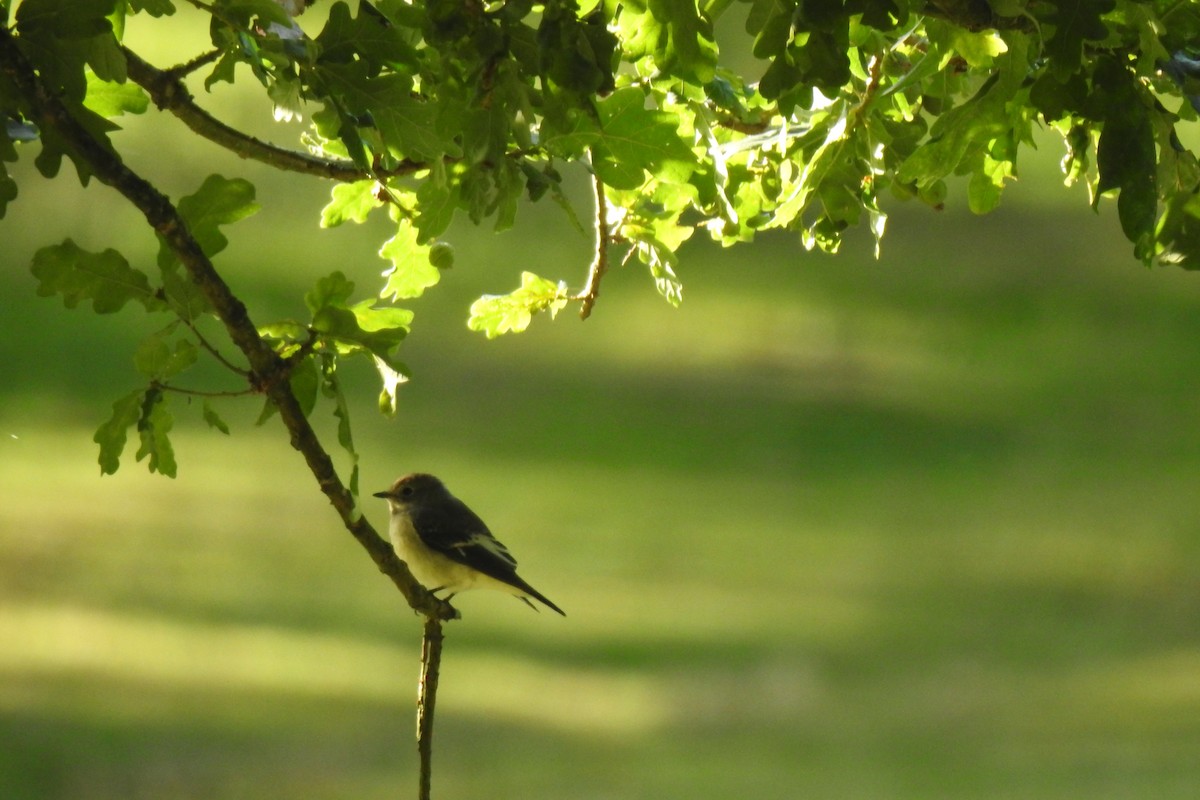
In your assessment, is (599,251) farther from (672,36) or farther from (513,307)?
(672,36)

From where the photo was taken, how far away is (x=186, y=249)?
135 cm

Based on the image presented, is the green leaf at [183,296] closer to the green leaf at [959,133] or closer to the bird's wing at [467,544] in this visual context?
the green leaf at [959,133]

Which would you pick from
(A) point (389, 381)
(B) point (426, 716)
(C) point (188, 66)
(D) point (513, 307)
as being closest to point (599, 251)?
(D) point (513, 307)

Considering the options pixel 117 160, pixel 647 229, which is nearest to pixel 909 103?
pixel 647 229

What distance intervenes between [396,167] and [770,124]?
635mm

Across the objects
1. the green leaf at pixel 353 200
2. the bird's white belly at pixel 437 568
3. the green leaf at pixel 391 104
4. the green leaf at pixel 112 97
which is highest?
the bird's white belly at pixel 437 568

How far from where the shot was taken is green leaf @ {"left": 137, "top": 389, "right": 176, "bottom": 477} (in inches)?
59.9

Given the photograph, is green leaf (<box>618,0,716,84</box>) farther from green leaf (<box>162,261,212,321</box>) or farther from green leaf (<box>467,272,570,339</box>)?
green leaf (<box>162,261,212,321</box>)

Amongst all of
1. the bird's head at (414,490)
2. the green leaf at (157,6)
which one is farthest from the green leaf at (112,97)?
the bird's head at (414,490)

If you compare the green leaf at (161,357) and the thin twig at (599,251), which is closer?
the green leaf at (161,357)

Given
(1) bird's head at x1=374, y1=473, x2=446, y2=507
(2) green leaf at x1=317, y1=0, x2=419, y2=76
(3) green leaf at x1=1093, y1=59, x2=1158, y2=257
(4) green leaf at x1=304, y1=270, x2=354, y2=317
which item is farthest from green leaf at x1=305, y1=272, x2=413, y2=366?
(1) bird's head at x1=374, y1=473, x2=446, y2=507

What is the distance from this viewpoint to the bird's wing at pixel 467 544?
3541 mm

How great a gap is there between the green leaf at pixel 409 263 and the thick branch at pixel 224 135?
0.58 feet

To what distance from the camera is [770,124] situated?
2088 mm
